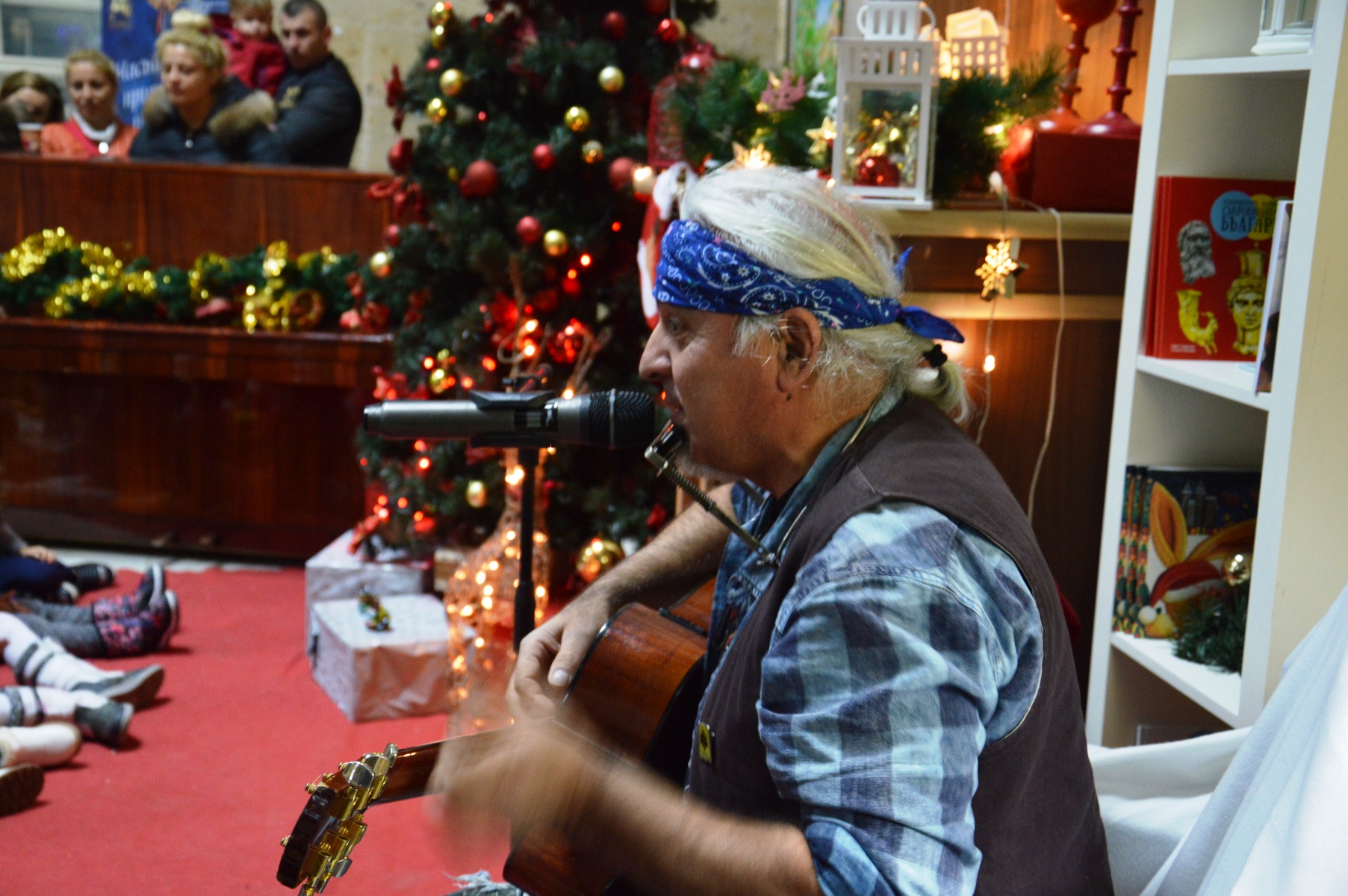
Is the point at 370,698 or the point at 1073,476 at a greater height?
the point at 1073,476

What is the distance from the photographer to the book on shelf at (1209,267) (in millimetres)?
1654

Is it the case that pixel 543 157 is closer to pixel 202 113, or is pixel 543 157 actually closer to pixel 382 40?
pixel 202 113

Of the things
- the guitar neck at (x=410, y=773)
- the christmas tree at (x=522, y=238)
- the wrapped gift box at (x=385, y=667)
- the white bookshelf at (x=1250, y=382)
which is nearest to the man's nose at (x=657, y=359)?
the guitar neck at (x=410, y=773)

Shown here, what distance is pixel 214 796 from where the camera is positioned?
96.3 inches

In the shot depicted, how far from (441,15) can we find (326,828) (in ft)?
8.27

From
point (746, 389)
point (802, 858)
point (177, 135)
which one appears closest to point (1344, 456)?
point (746, 389)

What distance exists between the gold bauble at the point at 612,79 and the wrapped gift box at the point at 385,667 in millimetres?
1410

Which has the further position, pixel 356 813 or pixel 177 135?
pixel 177 135

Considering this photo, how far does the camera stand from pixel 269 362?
3727 millimetres

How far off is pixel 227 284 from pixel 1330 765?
3.54 meters

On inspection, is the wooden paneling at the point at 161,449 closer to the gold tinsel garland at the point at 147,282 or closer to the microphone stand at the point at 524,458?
the gold tinsel garland at the point at 147,282

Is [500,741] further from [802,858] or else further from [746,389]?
[746,389]

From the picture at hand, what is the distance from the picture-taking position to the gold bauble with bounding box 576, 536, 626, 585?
3229mm

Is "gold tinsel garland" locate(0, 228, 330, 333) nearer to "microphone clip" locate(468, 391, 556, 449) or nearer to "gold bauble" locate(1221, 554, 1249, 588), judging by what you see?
"microphone clip" locate(468, 391, 556, 449)
